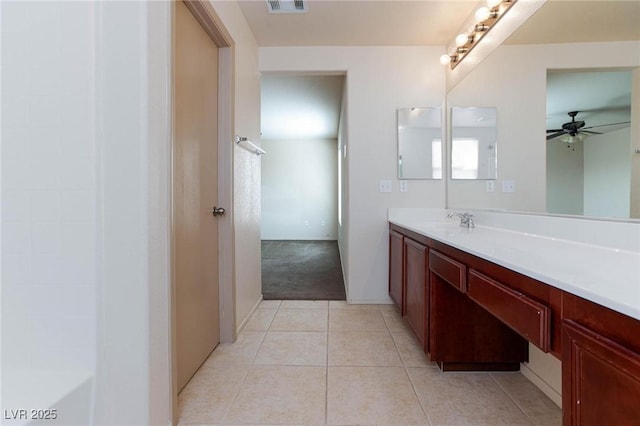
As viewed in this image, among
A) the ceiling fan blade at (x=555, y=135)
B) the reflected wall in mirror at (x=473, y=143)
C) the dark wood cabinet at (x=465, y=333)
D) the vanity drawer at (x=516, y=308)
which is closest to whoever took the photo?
the vanity drawer at (x=516, y=308)

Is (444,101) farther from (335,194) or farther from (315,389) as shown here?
(335,194)

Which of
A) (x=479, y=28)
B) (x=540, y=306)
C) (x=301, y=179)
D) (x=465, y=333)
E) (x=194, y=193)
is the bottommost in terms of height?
(x=465, y=333)

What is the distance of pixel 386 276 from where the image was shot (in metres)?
2.63

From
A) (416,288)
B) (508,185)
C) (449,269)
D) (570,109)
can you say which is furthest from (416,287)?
(570,109)

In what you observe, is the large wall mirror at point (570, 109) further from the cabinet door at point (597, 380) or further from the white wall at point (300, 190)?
the white wall at point (300, 190)

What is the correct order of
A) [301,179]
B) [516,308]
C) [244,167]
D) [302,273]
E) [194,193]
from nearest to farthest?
[516,308], [194,193], [244,167], [302,273], [301,179]

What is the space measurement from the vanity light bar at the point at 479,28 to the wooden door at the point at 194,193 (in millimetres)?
1841

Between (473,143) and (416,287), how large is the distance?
50.6 inches

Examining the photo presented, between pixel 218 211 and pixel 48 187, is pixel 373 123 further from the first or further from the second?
pixel 48 187

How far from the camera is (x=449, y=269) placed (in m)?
1.35

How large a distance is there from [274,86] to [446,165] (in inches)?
96.4

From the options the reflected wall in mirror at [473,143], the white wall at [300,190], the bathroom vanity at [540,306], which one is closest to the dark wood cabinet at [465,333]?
the bathroom vanity at [540,306]

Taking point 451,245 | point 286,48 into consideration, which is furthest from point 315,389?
point 286,48

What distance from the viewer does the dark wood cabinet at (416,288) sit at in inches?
64.4
